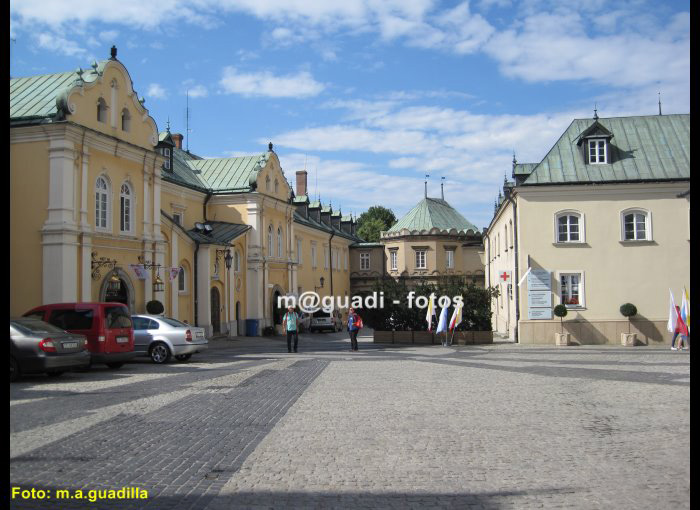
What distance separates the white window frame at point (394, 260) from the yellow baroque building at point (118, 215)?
77.8 feet

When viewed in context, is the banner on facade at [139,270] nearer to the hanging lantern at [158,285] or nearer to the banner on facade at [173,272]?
the hanging lantern at [158,285]

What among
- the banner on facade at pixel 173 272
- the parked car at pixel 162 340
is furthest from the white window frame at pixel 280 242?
the parked car at pixel 162 340

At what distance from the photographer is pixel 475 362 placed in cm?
2148

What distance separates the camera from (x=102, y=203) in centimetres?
2731

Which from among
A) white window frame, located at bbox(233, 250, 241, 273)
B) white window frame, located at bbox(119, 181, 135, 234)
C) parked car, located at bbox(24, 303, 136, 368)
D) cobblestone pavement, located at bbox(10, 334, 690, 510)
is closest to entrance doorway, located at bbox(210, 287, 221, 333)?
white window frame, located at bbox(233, 250, 241, 273)

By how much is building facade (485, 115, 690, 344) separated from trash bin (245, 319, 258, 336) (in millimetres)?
Answer: 16868

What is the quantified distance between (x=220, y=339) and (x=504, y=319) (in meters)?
15.3

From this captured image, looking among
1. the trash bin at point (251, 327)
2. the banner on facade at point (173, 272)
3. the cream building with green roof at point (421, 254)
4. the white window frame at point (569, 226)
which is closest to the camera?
the white window frame at point (569, 226)

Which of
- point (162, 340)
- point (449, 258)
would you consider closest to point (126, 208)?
point (162, 340)

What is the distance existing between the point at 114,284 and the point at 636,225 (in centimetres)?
2180

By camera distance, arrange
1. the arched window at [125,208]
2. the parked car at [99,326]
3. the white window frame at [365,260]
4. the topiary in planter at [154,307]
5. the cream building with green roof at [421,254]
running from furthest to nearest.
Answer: the white window frame at [365,260], the cream building with green roof at [421,254], the topiary in planter at [154,307], the arched window at [125,208], the parked car at [99,326]

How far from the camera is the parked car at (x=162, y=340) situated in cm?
2083

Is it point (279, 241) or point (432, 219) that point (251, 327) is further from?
point (432, 219)
